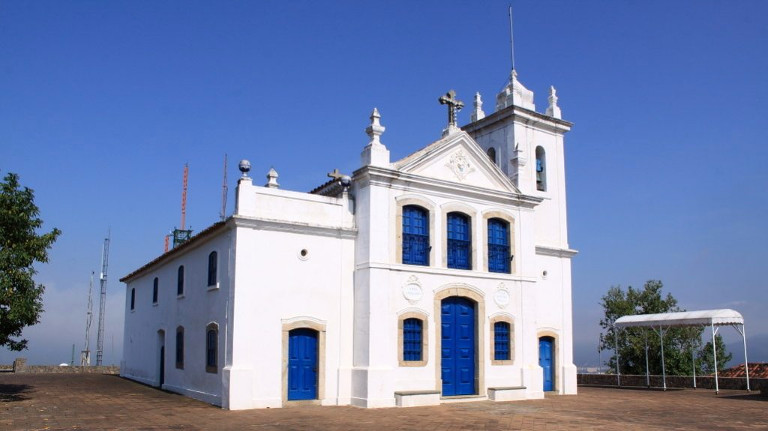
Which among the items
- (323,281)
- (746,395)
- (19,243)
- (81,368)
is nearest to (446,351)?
(323,281)

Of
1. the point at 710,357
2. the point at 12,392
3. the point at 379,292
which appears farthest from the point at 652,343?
the point at 12,392

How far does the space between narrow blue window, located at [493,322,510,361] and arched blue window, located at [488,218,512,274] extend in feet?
5.91

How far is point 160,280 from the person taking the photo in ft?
85.6

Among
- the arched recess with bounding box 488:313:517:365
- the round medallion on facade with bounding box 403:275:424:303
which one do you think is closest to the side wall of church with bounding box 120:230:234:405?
the round medallion on facade with bounding box 403:275:424:303

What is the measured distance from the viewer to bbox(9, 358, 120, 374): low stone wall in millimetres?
35219

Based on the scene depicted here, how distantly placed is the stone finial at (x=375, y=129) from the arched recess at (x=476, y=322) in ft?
16.0

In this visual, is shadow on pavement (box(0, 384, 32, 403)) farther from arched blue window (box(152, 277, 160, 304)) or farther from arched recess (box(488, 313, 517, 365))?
arched recess (box(488, 313, 517, 365))

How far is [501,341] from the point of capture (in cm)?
2148

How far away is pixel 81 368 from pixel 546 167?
1073 inches

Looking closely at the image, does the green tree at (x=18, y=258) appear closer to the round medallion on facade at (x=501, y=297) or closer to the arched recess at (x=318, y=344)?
the arched recess at (x=318, y=344)

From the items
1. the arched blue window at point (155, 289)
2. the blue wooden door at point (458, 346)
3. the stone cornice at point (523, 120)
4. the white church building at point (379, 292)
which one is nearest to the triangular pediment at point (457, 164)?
the white church building at point (379, 292)

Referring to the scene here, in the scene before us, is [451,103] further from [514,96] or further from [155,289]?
[155,289]

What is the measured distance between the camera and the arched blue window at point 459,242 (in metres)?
20.9

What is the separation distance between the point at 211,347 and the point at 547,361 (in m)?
11.7
